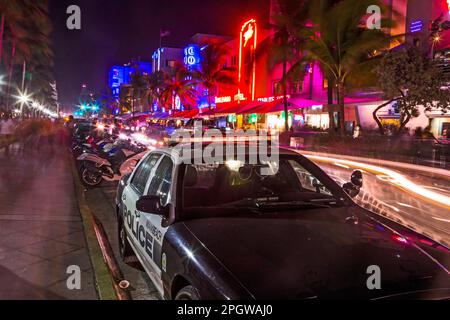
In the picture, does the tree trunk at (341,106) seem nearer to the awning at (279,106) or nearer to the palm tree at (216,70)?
the awning at (279,106)

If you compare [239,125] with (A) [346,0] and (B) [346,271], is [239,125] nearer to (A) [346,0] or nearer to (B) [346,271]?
(A) [346,0]

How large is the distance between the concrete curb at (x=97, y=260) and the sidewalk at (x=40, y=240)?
8 centimetres

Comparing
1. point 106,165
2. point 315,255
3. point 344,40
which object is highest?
point 344,40

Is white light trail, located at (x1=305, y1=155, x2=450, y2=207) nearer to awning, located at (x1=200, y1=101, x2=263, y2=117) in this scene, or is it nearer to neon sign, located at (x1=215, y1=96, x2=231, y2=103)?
awning, located at (x1=200, y1=101, x2=263, y2=117)

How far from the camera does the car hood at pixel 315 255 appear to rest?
105 inches

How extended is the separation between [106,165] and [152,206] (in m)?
8.46

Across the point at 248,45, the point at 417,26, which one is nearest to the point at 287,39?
the point at 417,26

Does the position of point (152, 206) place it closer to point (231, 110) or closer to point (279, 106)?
point (279, 106)

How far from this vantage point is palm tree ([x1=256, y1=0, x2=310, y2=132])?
2739cm

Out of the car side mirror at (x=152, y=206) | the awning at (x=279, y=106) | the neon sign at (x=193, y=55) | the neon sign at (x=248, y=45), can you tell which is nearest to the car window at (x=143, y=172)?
the car side mirror at (x=152, y=206)

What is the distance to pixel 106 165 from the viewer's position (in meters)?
12.0

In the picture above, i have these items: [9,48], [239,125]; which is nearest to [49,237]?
[239,125]

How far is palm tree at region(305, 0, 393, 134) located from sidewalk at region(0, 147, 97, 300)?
16.2 meters

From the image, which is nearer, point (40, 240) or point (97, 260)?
point (97, 260)
